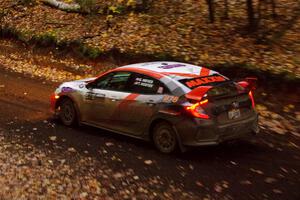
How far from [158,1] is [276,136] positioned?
10658 mm

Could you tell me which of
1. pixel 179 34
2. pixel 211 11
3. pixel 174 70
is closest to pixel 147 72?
pixel 174 70

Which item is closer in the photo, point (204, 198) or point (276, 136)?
point (204, 198)

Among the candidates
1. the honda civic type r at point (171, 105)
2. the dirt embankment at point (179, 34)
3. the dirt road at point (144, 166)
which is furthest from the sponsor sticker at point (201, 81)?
the dirt embankment at point (179, 34)

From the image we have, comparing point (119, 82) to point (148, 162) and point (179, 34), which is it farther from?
point (179, 34)

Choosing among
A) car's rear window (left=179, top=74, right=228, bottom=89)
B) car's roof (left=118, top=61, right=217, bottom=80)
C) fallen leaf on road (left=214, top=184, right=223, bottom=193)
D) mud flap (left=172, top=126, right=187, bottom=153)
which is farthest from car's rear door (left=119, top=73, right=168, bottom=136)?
fallen leaf on road (left=214, top=184, right=223, bottom=193)

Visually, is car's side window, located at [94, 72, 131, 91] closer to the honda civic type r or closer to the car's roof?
the honda civic type r

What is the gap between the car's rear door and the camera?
9031mm

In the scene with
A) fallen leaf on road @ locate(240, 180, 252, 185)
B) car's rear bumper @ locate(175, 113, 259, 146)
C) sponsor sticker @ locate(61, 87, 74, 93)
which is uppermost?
sponsor sticker @ locate(61, 87, 74, 93)

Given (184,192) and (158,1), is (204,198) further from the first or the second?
(158,1)

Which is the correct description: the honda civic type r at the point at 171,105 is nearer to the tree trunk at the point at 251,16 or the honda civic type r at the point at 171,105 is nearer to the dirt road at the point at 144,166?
the dirt road at the point at 144,166

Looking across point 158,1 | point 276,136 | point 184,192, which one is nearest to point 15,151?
point 184,192

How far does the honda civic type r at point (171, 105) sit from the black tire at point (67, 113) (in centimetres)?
49

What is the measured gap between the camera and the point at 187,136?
849 cm

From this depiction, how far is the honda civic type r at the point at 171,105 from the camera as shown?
8445 millimetres
